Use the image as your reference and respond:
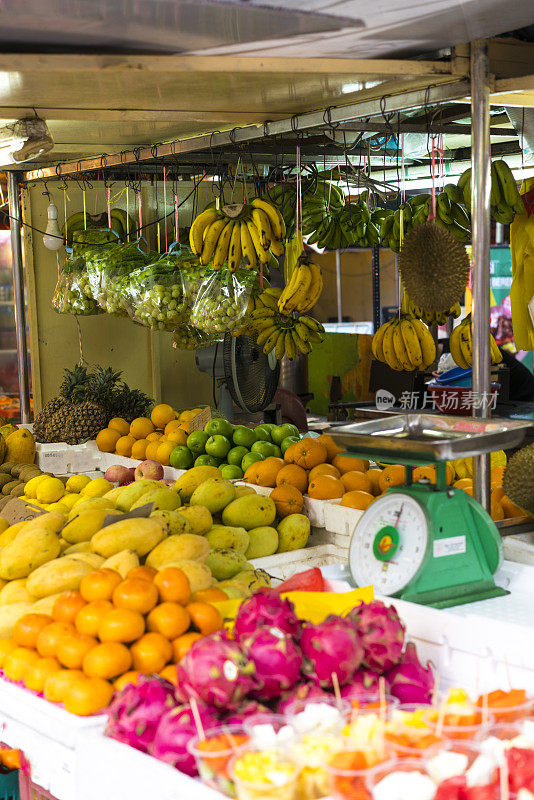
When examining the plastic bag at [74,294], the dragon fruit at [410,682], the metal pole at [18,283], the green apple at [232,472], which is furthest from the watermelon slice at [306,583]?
the metal pole at [18,283]

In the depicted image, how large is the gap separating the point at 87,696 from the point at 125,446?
Answer: 2876 millimetres

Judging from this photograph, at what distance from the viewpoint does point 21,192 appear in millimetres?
5926

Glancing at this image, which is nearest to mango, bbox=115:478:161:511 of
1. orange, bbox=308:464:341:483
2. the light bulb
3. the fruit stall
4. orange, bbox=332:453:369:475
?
the fruit stall

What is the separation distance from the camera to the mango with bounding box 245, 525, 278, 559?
3.00m

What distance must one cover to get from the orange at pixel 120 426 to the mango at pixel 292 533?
179 cm

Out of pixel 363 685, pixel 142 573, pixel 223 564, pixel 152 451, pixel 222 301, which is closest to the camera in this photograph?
pixel 363 685

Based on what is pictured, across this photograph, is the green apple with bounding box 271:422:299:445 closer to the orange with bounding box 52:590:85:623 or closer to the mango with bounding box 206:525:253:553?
the mango with bounding box 206:525:253:553

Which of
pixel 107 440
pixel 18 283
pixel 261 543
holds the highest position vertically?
pixel 18 283

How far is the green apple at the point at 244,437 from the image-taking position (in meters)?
3.95

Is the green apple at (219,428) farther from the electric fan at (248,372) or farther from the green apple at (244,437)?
the electric fan at (248,372)

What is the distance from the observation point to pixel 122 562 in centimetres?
212

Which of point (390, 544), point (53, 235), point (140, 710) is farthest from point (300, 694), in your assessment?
point (53, 235)

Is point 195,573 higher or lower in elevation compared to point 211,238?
lower

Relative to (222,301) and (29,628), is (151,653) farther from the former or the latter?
(222,301)
